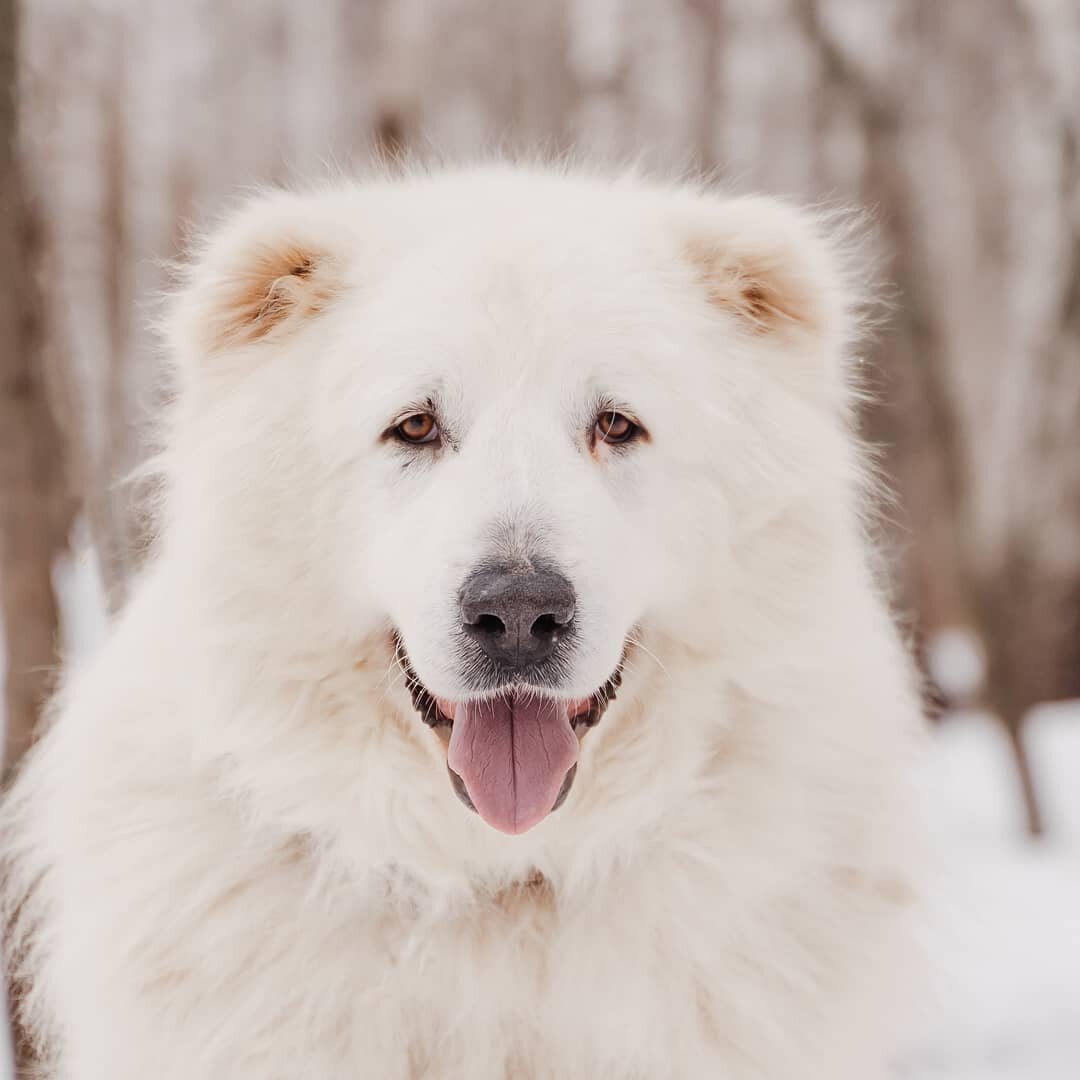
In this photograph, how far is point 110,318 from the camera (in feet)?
30.5

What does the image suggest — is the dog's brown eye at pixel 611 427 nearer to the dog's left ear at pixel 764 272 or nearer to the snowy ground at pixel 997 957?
the dog's left ear at pixel 764 272

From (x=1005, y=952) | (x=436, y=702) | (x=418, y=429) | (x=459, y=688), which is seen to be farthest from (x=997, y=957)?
(x=418, y=429)

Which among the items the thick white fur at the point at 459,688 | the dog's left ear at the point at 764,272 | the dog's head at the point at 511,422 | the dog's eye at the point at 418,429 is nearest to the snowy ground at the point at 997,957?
the thick white fur at the point at 459,688

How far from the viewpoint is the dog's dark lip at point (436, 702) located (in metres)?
2.58

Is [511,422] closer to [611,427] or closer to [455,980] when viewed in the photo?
[611,427]

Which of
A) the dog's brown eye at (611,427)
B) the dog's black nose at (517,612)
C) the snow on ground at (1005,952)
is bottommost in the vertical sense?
the snow on ground at (1005,952)

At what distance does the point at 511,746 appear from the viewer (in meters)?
2.54

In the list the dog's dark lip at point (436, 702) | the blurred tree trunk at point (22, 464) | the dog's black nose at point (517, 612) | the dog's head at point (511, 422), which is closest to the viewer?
the dog's black nose at point (517, 612)

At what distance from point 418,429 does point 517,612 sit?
0.54m

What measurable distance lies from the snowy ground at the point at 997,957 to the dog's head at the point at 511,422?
1157 millimetres

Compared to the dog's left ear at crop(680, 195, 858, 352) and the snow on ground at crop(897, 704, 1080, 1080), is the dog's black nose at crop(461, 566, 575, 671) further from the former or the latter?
the snow on ground at crop(897, 704, 1080, 1080)

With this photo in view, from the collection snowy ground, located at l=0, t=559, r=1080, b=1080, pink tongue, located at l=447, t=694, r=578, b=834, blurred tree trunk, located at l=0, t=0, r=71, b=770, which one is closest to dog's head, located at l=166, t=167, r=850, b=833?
pink tongue, located at l=447, t=694, r=578, b=834

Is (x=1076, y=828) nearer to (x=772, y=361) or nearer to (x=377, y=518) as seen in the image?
(x=772, y=361)

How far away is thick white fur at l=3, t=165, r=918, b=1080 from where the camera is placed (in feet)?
8.21
